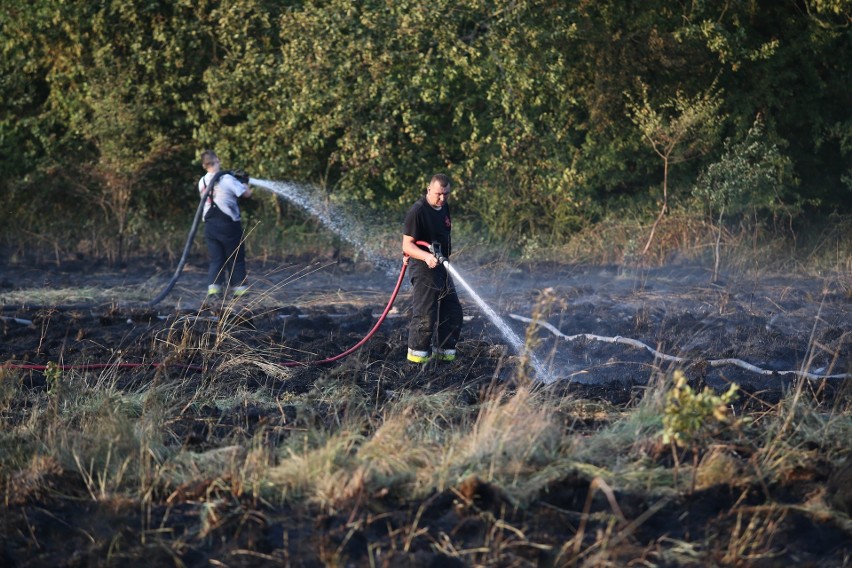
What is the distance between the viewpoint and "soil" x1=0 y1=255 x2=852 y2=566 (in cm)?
453

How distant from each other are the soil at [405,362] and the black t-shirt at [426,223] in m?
1.03

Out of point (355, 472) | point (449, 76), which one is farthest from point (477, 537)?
point (449, 76)

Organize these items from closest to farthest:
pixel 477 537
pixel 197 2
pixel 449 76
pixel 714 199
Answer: pixel 477 537
pixel 714 199
pixel 449 76
pixel 197 2

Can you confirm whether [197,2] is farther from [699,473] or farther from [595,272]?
[699,473]

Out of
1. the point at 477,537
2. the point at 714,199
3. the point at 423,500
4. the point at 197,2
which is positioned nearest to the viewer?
the point at 477,537

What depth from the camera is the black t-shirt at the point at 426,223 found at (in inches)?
315

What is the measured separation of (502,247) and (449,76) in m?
2.83

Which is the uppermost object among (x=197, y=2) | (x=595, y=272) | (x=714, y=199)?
(x=197, y=2)

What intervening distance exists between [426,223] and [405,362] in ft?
3.82

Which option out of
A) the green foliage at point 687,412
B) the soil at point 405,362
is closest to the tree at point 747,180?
the soil at point 405,362

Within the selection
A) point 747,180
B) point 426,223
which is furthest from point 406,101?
point 426,223

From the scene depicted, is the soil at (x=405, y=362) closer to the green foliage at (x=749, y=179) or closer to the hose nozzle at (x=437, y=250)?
the hose nozzle at (x=437, y=250)

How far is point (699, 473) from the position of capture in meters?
5.06

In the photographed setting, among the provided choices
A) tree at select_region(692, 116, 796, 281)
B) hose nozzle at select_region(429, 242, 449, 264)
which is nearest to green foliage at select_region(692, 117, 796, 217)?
tree at select_region(692, 116, 796, 281)
